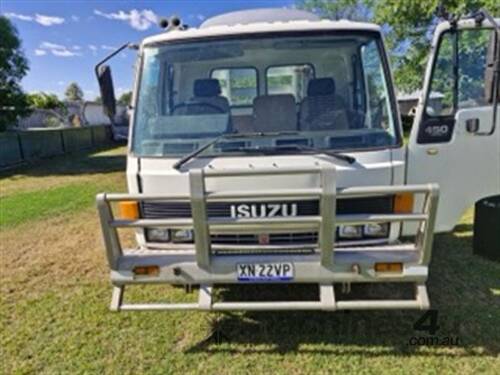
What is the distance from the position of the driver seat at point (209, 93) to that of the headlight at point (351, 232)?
4.42ft

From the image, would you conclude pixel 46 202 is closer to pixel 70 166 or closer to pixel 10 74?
pixel 70 166

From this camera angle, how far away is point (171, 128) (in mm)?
3451

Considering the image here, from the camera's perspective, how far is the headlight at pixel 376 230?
326cm

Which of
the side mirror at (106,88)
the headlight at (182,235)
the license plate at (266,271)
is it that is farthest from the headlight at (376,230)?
the side mirror at (106,88)

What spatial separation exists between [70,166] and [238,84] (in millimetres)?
13047

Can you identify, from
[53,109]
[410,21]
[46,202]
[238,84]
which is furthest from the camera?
[53,109]

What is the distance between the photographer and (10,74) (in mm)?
15484

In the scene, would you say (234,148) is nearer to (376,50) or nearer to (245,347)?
(376,50)

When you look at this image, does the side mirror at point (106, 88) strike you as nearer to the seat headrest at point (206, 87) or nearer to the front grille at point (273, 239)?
the seat headrest at point (206, 87)

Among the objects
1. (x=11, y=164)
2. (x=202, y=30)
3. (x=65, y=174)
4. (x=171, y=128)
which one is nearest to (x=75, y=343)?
(x=171, y=128)

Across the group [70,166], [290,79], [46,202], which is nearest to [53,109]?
[70,166]

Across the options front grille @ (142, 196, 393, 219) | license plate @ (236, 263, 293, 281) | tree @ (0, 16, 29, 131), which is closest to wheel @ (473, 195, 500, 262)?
front grille @ (142, 196, 393, 219)

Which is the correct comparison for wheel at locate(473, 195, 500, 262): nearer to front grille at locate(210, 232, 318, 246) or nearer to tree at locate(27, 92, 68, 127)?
front grille at locate(210, 232, 318, 246)

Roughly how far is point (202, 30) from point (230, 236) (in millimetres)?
1624
